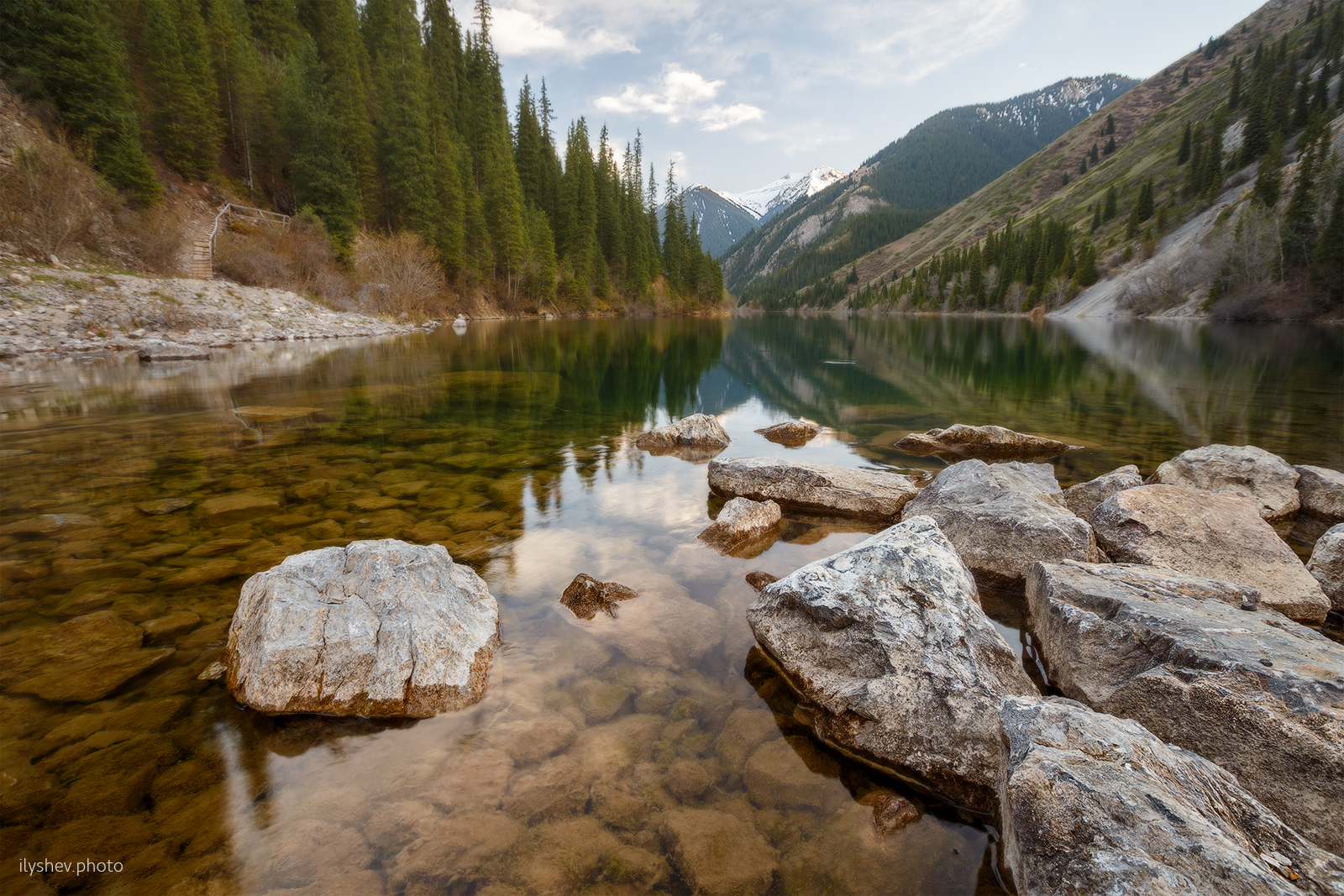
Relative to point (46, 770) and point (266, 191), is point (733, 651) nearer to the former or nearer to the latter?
point (46, 770)

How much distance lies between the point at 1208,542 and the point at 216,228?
42444 millimetres

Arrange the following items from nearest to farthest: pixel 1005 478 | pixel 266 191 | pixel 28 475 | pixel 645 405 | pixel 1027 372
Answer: pixel 1005 478 → pixel 28 475 → pixel 645 405 → pixel 1027 372 → pixel 266 191

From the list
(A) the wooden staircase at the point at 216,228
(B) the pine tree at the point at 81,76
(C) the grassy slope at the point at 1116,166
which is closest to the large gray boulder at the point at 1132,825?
(A) the wooden staircase at the point at 216,228

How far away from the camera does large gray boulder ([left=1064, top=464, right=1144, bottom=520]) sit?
737 centimetres

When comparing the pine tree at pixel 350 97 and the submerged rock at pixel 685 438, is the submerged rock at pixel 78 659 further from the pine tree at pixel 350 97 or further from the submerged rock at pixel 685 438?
the pine tree at pixel 350 97

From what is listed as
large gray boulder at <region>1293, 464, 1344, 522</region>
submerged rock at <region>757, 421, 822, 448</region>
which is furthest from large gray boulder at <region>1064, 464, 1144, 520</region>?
submerged rock at <region>757, 421, 822, 448</region>

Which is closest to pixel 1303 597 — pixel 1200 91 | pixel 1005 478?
pixel 1005 478

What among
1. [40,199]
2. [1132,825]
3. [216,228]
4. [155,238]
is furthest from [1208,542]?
[216,228]

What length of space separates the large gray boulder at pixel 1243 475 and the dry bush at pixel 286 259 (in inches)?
1577

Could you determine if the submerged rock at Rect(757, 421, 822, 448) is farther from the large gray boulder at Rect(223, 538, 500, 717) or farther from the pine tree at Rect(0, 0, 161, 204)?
the pine tree at Rect(0, 0, 161, 204)

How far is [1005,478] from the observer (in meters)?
7.09

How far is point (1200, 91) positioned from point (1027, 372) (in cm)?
15348

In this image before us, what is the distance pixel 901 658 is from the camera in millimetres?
3705

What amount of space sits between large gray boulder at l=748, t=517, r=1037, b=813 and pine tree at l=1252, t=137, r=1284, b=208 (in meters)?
74.3
